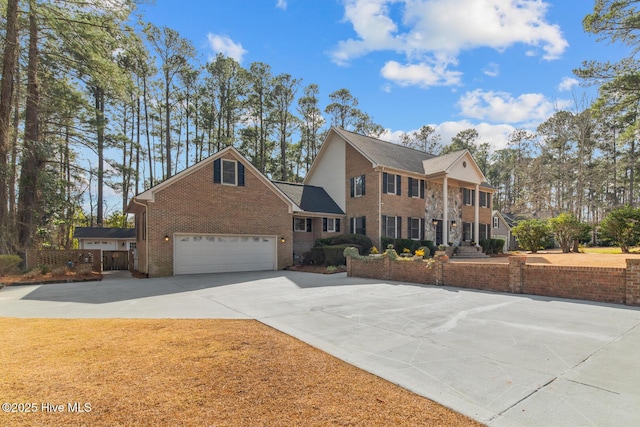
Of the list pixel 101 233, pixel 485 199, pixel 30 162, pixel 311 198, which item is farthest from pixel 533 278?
pixel 101 233

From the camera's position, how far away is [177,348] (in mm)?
4625

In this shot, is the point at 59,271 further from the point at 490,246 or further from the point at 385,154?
the point at 490,246

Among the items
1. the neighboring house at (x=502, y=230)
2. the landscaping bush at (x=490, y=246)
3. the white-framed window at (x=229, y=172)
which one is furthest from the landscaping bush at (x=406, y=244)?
the neighboring house at (x=502, y=230)

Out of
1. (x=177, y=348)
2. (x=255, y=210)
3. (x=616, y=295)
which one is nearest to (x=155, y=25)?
(x=255, y=210)

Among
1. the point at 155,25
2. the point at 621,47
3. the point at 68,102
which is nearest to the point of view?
the point at 621,47

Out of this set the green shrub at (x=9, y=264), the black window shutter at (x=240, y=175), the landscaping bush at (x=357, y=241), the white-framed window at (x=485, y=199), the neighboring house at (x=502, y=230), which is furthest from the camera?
the neighboring house at (x=502, y=230)

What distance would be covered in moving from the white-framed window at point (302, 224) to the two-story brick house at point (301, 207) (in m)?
0.06

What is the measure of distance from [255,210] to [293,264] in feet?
13.8

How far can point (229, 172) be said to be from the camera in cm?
1666

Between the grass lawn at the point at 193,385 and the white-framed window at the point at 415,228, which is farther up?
the white-framed window at the point at 415,228

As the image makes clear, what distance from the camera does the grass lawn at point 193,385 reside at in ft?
9.40

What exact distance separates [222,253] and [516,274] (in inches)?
500

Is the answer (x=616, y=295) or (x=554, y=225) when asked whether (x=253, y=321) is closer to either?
(x=616, y=295)

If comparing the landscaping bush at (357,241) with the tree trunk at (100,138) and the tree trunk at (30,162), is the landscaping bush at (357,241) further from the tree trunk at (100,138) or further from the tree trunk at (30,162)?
the tree trunk at (30,162)
